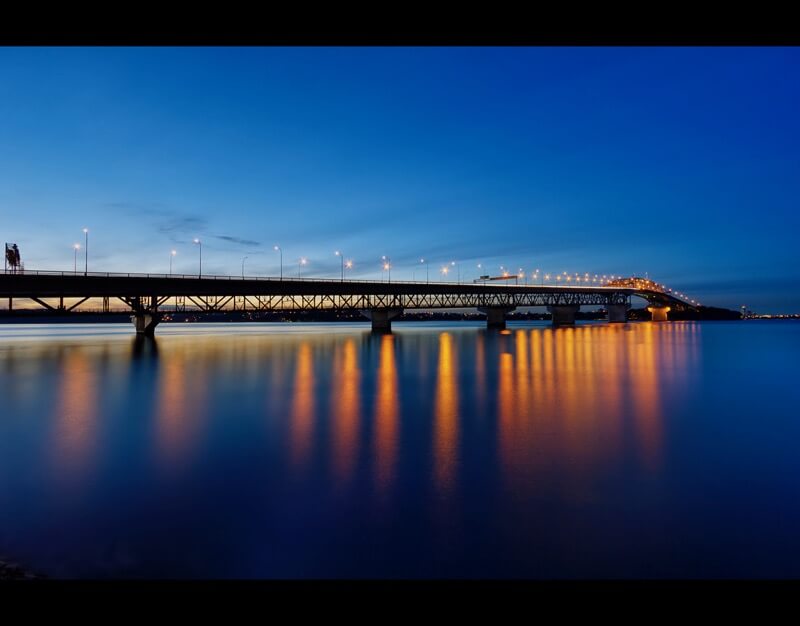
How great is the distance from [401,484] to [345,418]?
26.5ft

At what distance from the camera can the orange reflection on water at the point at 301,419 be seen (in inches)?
512

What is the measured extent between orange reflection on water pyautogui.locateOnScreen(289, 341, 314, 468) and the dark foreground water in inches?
5.5

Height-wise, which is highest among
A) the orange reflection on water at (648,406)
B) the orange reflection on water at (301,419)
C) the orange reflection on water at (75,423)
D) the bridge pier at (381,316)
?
the bridge pier at (381,316)

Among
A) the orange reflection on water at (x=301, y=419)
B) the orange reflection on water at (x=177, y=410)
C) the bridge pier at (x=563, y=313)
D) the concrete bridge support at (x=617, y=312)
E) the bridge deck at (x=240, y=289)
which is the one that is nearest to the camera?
the orange reflection on water at (x=301, y=419)

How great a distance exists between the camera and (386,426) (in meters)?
16.5

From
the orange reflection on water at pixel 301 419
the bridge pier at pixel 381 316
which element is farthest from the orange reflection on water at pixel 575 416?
the bridge pier at pixel 381 316

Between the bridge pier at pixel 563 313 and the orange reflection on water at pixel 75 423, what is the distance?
434ft

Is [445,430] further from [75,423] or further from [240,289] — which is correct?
[240,289]

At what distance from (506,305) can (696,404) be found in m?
105

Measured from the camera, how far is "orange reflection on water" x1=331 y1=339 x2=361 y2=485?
11711mm

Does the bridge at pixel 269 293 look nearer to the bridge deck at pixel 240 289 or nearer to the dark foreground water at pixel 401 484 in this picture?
the bridge deck at pixel 240 289

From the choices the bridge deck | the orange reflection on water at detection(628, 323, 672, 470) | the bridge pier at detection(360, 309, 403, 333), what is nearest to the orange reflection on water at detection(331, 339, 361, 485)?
the orange reflection on water at detection(628, 323, 672, 470)

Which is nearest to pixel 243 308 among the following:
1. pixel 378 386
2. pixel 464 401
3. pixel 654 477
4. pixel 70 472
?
pixel 378 386

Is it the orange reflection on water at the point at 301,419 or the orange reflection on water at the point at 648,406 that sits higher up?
the orange reflection on water at the point at 301,419
